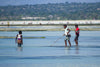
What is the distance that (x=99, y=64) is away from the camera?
1662 cm

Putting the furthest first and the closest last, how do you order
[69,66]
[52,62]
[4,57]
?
[4,57]
[52,62]
[69,66]

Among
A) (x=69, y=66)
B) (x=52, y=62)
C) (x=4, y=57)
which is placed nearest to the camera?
(x=69, y=66)

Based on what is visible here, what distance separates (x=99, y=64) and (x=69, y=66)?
4.30 feet

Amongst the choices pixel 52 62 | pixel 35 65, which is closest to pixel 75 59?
pixel 52 62

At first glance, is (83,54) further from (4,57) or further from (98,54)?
(4,57)

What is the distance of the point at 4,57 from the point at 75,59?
131 inches

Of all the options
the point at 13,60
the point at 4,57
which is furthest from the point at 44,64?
the point at 4,57

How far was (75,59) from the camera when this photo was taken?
18484mm

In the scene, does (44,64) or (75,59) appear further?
(75,59)

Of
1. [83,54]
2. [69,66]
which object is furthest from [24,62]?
[83,54]

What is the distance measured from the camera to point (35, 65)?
16.5m

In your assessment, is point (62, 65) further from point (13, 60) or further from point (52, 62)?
point (13, 60)

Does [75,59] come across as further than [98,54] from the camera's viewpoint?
No

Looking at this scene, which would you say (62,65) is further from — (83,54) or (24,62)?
(83,54)
